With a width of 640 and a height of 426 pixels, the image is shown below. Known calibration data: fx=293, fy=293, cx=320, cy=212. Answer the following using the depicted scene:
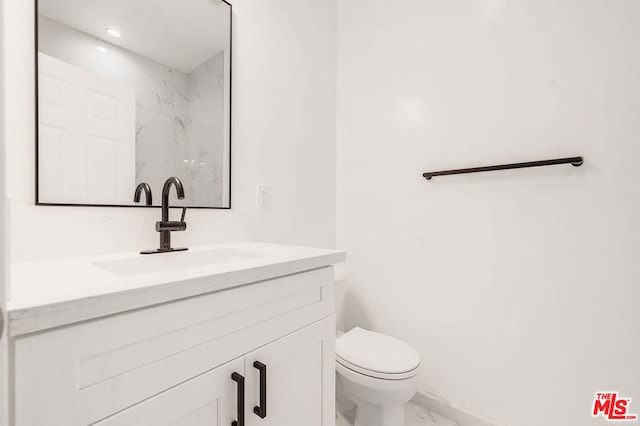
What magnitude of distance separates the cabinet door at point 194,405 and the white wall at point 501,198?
45.5 inches

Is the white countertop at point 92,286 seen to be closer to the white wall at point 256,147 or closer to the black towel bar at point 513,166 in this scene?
the white wall at point 256,147

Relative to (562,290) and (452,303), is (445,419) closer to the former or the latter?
(452,303)

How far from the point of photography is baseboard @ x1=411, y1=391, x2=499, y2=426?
1360 mm

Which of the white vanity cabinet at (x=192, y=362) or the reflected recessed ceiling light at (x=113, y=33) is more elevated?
the reflected recessed ceiling light at (x=113, y=33)

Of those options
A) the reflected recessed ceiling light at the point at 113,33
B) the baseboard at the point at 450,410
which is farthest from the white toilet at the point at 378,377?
the reflected recessed ceiling light at the point at 113,33

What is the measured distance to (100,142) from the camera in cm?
92

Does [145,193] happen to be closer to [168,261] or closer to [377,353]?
[168,261]

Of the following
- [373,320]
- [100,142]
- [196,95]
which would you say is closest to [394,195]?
[373,320]

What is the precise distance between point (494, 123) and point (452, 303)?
0.87 meters

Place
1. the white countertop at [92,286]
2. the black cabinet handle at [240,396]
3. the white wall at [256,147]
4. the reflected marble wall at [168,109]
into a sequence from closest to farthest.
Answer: the white countertop at [92,286] → the black cabinet handle at [240,396] → the white wall at [256,147] → the reflected marble wall at [168,109]

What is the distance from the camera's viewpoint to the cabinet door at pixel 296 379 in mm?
699

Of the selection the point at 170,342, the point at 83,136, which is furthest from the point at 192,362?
the point at 83,136

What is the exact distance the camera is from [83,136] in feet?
2.90

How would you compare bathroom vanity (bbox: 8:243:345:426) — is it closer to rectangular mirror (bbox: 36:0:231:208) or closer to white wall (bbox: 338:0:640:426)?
rectangular mirror (bbox: 36:0:231:208)
